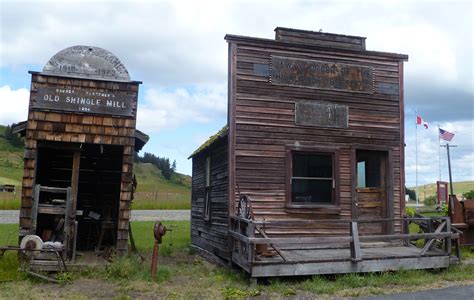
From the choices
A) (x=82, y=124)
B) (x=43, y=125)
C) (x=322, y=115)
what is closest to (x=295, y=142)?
(x=322, y=115)

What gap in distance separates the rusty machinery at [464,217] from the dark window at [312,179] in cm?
408

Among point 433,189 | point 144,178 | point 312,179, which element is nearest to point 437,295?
point 312,179

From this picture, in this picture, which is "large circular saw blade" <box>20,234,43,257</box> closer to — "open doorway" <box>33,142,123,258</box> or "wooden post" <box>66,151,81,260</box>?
"wooden post" <box>66,151,81,260</box>

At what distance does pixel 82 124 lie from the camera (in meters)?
10.9

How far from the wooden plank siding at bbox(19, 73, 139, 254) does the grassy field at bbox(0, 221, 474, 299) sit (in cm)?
121

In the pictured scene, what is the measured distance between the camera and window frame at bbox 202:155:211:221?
13.9 meters

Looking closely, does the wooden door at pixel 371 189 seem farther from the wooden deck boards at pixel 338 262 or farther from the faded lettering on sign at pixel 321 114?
the wooden deck boards at pixel 338 262

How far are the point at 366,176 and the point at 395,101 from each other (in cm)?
221

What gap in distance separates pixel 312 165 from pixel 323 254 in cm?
243

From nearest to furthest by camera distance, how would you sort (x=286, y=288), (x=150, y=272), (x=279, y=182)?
(x=286, y=288) < (x=150, y=272) < (x=279, y=182)

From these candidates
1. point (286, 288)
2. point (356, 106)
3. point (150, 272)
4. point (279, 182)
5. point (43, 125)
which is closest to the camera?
point (286, 288)

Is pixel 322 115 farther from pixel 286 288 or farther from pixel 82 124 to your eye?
pixel 82 124

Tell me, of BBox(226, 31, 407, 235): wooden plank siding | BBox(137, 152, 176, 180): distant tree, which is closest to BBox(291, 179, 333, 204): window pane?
BBox(226, 31, 407, 235): wooden plank siding

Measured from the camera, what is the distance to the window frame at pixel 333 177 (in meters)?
11.5
